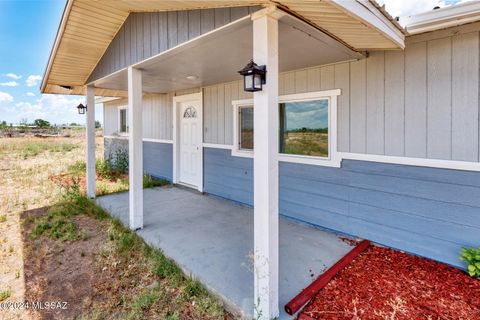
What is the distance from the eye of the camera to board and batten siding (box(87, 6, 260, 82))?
89.0 inches

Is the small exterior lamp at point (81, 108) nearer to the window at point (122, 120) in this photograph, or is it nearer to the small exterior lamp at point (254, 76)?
the window at point (122, 120)

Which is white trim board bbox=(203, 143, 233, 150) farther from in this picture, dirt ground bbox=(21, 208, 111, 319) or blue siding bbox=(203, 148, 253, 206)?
dirt ground bbox=(21, 208, 111, 319)

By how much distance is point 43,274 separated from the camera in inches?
112

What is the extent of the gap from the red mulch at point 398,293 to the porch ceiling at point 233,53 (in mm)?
2277

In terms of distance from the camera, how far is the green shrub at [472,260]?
2455mm

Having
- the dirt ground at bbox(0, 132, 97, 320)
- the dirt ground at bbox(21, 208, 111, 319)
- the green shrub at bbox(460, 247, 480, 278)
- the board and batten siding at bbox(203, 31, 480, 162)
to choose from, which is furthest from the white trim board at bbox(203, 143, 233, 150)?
the green shrub at bbox(460, 247, 480, 278)

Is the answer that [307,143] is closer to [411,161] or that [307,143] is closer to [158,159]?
[411,161]

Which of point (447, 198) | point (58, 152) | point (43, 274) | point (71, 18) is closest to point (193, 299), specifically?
point (43, 274)

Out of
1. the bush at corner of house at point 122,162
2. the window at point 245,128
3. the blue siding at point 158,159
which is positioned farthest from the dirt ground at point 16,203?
the window at point 245,128

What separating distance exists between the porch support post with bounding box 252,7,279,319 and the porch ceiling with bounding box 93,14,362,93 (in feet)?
0.77

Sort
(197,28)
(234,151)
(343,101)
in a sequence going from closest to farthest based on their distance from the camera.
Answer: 1. (197,28)
2. (343,101)
3. (234,151)

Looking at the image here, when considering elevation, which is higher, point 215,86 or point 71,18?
point 71,18

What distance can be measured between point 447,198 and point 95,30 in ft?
16.9

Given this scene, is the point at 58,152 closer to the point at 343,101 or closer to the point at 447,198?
the point at 343,101
